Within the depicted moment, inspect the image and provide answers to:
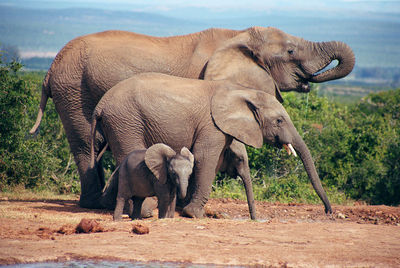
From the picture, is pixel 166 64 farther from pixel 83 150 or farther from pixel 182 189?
pixel 182 189

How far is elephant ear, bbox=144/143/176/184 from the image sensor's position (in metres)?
8.86

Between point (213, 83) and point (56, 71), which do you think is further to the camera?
point (56, 71)

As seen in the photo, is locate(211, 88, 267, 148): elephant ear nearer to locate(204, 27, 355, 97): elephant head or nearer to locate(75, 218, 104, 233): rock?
locate(204, 27, 355, 97): elephant head

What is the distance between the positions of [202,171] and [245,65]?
7.30ft

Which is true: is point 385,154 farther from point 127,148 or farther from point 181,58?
point 127,148

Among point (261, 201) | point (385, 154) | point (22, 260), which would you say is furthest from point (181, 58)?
point (385, 154)

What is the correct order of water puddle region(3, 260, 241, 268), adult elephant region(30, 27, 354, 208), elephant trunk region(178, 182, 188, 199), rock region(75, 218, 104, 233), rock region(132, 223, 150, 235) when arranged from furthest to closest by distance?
adult elephant region(30, 27, 354, 208) < elephant trunk region(178, 182, 188, 199) < rock region(75, 218, 104, 233) < rock region(132, 223, 150, 235) < water puddle region(3, 260, 241, 268)

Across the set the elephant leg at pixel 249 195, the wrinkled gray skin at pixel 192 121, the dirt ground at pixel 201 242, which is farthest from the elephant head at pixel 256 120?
the dirt ground at pixel 201 242

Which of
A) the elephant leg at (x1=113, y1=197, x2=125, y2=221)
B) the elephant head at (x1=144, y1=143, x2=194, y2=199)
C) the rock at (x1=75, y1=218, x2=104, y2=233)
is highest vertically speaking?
the elephant head at (x1=144, y1=143, x2=194, y2=199)

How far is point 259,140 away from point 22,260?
4.12 meters

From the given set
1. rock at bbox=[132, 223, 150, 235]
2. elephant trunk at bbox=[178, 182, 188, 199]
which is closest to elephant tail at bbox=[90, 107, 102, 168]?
elephant trunk at bbox=[178, 182, 188, 199]

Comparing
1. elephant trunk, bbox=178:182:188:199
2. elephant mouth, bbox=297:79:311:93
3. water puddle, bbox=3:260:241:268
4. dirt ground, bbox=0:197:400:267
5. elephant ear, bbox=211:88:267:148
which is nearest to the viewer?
water puddle, bbox=3:260:241:268

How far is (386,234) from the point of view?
27.9 ft

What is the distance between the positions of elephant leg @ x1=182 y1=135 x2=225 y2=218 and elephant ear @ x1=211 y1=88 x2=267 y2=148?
0.81 feet
